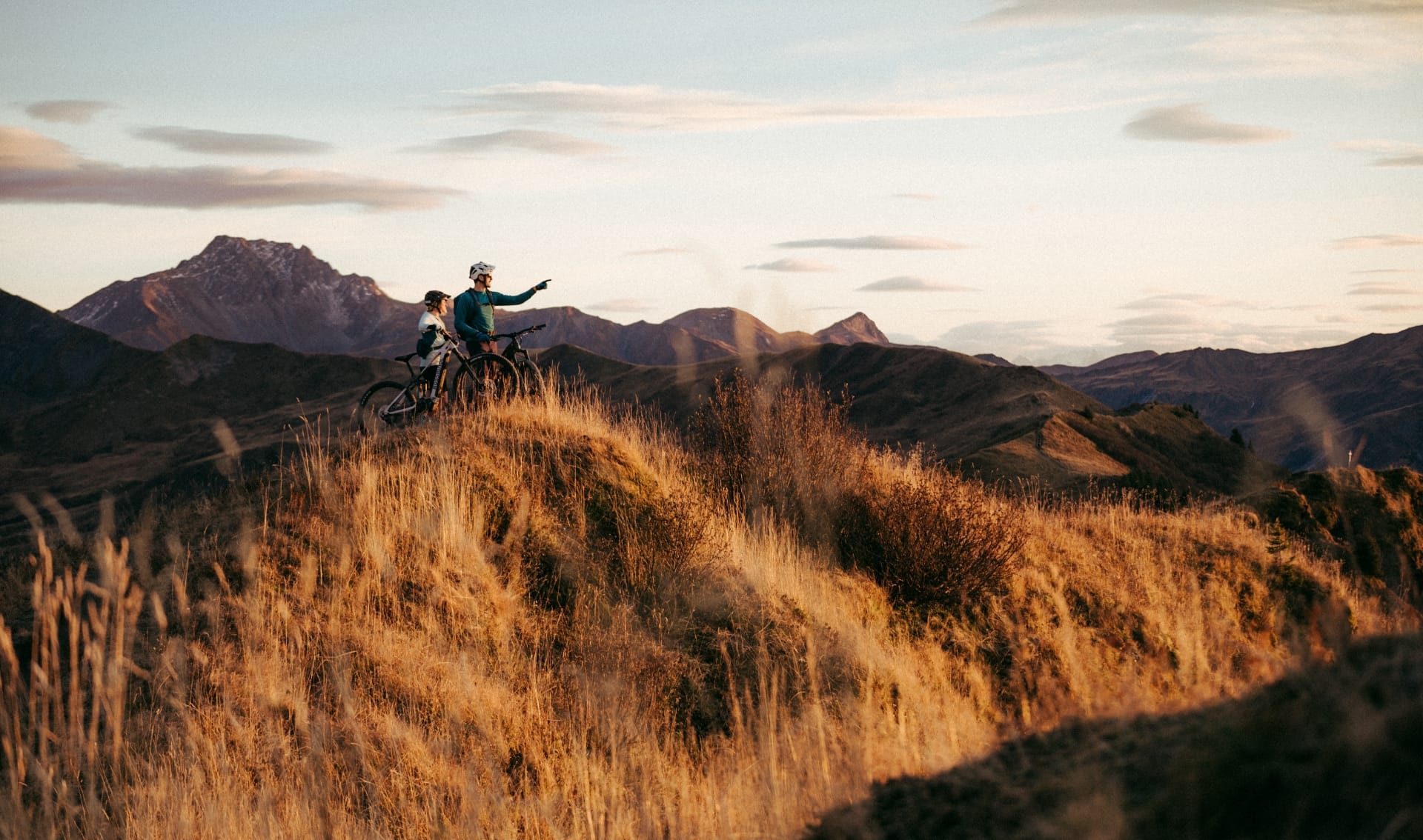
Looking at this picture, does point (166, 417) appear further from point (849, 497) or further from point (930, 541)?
point (930, 541)

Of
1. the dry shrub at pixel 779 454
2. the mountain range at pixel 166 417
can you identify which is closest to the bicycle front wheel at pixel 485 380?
the dry shrub at pixel 779 454

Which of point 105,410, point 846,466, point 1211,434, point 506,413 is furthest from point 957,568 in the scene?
point 105,410

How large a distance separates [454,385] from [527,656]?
4.90 meters

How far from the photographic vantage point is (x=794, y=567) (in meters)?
9.41

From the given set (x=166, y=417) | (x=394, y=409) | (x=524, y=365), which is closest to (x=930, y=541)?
(x=524, y=365)

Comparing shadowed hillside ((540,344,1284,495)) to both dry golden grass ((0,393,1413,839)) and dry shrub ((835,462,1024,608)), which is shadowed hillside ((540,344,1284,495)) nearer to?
dry shrub ((835,462,1024,608))

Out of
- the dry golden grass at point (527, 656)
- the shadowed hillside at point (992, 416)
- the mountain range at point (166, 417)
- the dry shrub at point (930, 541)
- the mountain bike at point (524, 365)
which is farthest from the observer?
the mountain range at point (166, 417)

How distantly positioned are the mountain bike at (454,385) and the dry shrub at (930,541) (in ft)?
14.0

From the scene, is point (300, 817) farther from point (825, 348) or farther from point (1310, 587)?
point (825, 348)

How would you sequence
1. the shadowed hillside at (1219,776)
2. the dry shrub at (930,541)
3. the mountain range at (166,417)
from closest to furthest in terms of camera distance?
1. the shadowed hillside at (1219,776)
2. the dry shrub at (930,541)
3. the mountain range at (166,417)

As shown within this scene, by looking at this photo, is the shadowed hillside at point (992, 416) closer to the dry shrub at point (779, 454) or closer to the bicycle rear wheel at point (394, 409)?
the dry shrub at point (779, 454)

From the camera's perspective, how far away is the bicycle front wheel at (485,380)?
11148mm

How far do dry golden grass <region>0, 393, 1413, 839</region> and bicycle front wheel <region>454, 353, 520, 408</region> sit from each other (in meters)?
0.68

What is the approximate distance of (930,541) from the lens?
1073 centimetres
